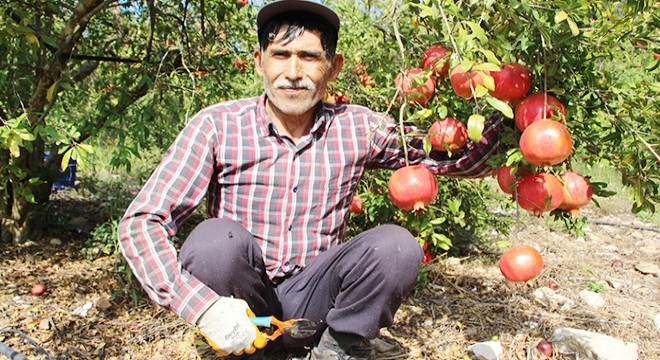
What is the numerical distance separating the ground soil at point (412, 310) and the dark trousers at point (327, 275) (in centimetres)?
36

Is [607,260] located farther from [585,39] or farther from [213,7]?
[213,7]

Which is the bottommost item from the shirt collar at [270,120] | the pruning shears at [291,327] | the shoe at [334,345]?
the shoe at [334,345]

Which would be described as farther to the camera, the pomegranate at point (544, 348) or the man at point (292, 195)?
the pomegranate at point (544, 348)

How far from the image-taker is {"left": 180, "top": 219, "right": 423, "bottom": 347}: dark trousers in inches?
66.2

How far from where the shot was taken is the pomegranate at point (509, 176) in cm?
163

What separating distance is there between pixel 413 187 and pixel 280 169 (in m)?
0.53

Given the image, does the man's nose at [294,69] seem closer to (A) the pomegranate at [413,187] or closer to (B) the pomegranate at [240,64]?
(A) the pomegranate at [413,187]

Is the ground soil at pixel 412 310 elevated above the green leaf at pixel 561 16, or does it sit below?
below

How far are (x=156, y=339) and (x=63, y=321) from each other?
448 millimetres

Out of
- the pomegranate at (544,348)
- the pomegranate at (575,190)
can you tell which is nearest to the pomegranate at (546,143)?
the pomegranate at (575,190)

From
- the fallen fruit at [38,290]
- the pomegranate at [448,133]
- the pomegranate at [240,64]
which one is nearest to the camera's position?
the pomegranate at [448,133]

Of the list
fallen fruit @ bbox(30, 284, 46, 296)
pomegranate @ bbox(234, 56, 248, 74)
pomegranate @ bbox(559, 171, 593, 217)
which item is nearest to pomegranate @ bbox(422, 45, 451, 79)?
pomegranate @ bbox(559, 171, 593, 217)

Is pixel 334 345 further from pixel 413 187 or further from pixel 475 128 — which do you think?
pixel 475 128

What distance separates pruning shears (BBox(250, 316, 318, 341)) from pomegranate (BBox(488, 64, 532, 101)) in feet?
3.02
